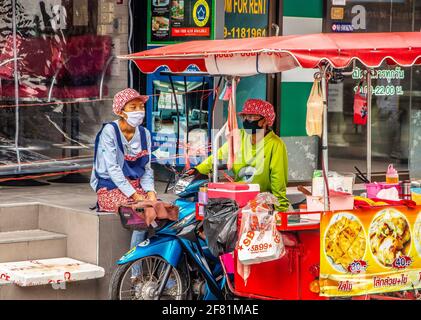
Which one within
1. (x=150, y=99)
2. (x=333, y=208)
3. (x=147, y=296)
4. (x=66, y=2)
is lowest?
(x=147, y=296)

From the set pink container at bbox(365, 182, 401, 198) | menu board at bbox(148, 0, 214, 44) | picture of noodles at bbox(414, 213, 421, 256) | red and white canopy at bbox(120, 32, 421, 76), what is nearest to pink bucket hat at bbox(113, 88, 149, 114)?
red and white canopy at bbox(120, 32, 421, 76)

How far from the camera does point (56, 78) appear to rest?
1242 centimetres

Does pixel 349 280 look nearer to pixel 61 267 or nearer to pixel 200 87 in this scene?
pixel 61 267

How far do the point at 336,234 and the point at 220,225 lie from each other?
2.93 feet

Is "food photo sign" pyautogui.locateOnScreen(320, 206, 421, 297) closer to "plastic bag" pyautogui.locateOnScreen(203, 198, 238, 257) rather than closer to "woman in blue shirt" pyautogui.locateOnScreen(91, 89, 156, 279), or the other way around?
"plastic bag" pyautogui.locateOnScreen(203, 198, 238, 257)

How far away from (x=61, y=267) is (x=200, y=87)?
10.8 ft

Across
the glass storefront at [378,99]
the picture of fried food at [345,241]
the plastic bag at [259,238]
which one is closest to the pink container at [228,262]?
the plastic bag at [259,238]

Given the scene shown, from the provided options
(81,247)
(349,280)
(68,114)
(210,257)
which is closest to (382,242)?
(349,280)

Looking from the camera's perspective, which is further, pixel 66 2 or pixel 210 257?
pixel 66 2

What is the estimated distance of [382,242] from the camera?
28.3 ft

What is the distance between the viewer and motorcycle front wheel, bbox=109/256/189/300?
9016 millimetres

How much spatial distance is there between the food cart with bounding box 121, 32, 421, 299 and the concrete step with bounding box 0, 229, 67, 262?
2.12 m

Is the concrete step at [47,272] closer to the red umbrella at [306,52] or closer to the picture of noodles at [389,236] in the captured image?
the red umbrella at [306,52]

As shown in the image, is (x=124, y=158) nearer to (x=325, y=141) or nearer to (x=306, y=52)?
(x=325, y=141)
